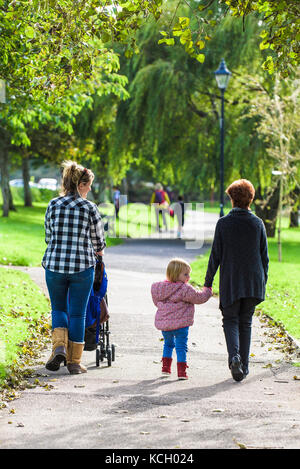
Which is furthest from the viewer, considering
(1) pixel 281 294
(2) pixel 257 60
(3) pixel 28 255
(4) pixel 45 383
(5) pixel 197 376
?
(2) pixel 257 60

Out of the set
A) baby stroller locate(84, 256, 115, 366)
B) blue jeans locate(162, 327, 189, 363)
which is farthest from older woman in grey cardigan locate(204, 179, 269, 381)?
baby stroller locate(84, 256, 115, 366)

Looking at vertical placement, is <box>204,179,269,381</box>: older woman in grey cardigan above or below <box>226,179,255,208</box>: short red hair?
below

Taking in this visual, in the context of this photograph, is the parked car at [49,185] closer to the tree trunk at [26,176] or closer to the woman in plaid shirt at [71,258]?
the tree trunk at [26,176]

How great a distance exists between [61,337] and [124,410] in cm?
160

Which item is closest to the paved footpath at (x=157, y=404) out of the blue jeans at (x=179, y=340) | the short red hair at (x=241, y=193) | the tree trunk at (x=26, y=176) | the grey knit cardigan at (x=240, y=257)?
the blue jeans at (x=179, y=340)

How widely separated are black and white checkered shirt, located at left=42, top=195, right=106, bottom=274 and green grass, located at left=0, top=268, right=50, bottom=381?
1126 millimetres

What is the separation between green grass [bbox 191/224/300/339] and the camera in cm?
1130

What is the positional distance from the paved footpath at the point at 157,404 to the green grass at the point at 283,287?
1053 millimetres

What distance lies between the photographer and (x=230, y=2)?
24.3ft

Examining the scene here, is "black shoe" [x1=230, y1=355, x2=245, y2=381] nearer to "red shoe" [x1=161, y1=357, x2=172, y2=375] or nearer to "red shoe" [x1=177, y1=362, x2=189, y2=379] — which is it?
"red shoe" [x1=177, y1=362, x2=189, y2=379]

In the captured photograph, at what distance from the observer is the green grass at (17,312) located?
8.22 metres

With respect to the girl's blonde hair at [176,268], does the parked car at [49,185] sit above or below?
below
